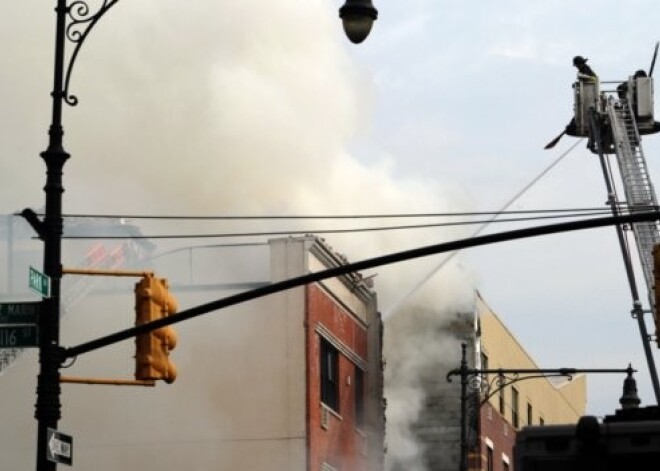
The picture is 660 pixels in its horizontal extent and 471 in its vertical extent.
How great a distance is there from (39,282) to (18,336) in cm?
60

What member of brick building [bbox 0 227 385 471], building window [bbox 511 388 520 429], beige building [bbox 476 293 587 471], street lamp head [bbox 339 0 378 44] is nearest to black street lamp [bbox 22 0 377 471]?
street lamp head [bbox 339 0 378 44]

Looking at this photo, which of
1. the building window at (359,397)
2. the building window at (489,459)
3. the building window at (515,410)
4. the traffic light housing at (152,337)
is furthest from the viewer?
the building window at (515,410)

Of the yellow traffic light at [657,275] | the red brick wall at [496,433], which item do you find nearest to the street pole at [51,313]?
the yellow traffic light at [657,275]

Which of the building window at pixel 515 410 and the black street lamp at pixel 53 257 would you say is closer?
the black street lamp at pixel 53 257

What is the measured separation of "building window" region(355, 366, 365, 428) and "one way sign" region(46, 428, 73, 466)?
21.4 metres

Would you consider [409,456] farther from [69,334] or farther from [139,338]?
[139,338]

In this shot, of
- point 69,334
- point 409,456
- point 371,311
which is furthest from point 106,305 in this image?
point 409,456

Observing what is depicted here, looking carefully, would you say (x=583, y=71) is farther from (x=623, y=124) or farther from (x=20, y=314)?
(x=20, y=314)

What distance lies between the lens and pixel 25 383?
3341 cm

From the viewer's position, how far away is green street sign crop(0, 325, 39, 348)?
52.1 feet

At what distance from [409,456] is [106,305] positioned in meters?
17.5

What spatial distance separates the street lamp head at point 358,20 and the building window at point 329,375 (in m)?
18.7

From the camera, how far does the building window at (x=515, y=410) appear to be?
2088 inches

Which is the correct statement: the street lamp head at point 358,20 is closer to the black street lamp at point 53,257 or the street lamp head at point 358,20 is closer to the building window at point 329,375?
the black street lamp at point 53,257
